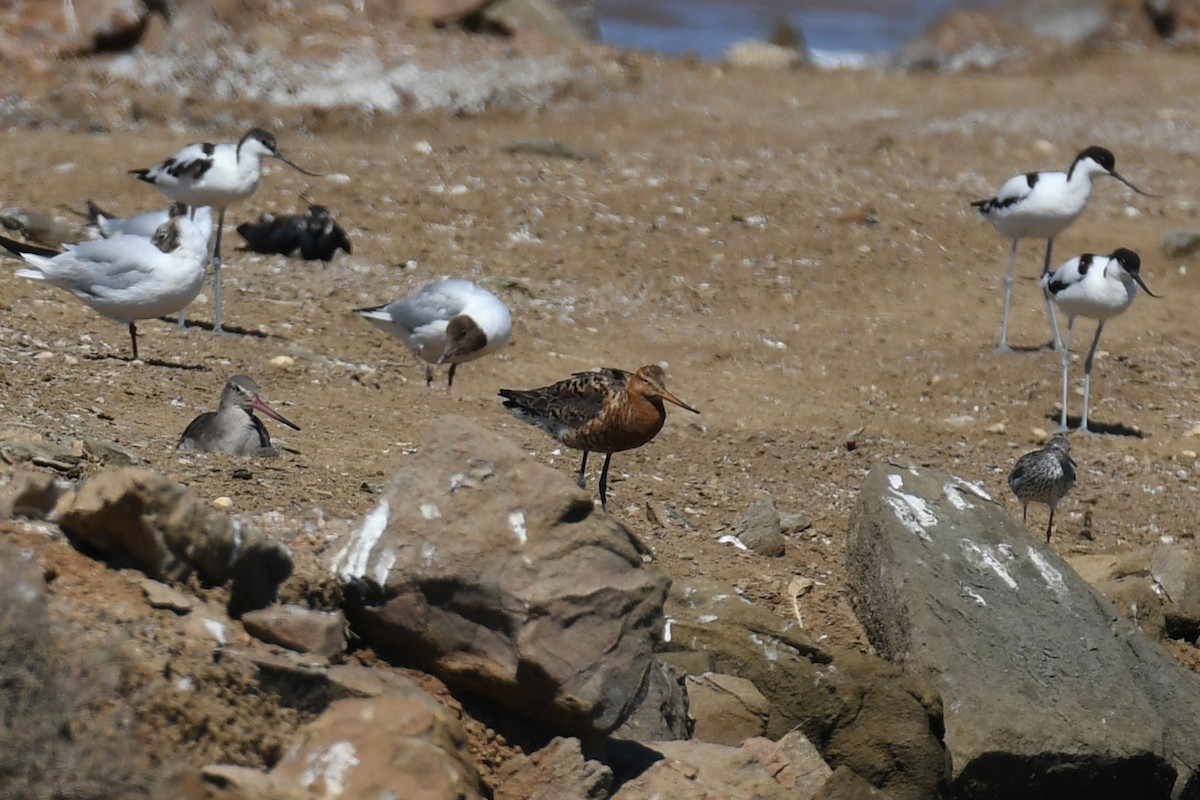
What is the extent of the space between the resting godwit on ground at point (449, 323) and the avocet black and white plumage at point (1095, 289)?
3.85 metres

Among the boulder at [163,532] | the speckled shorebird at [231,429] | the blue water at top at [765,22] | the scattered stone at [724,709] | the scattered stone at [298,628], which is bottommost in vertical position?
the blue water at top at [765,22]

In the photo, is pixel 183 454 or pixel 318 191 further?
pixel 318 191

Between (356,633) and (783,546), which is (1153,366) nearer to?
(783,546)

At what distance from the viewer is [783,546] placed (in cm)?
842

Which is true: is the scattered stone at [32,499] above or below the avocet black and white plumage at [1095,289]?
above

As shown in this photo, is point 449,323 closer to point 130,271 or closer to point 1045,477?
point 130,271

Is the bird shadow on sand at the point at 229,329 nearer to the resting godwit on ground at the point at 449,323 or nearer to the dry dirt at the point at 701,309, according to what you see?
the dry dirt at the point at 701,309

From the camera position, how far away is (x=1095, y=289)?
11336mm

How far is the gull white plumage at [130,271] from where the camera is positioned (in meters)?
9.84

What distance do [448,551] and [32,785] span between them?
173 cm

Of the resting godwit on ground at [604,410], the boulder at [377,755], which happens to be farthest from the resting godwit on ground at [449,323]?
the boulder at [377,755]

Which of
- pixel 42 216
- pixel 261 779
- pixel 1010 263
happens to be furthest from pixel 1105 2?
pixel 261 779

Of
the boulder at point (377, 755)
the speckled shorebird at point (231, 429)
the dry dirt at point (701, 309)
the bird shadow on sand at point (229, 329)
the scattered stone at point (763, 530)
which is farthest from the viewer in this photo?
the bird shadow on sand at point (229, 329)

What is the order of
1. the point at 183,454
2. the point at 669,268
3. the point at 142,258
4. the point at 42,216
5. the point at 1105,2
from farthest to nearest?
the point at 1105,2
the point at 669,268
the point at 42,216
the point at 142,258
the point at 183,454
